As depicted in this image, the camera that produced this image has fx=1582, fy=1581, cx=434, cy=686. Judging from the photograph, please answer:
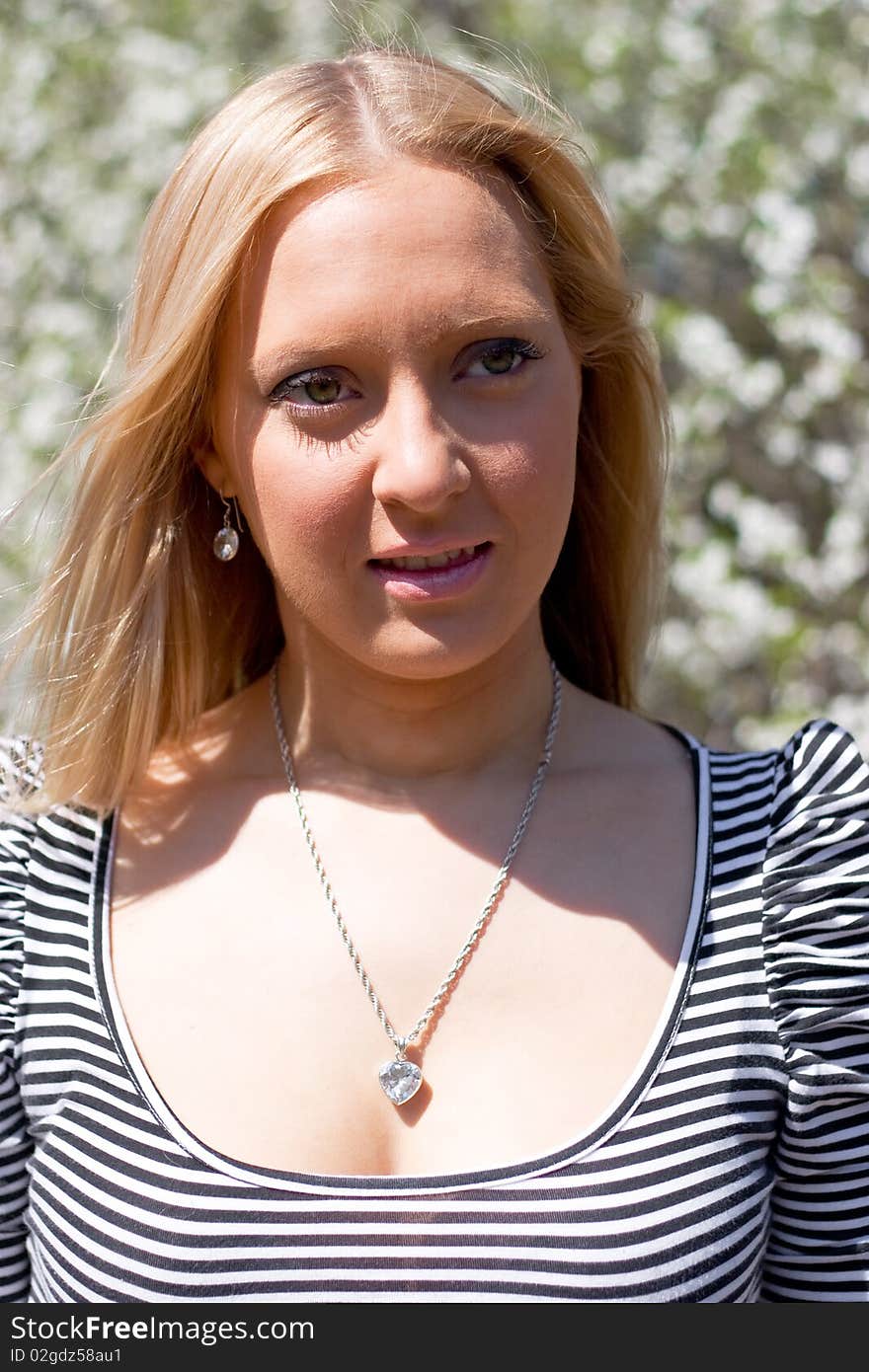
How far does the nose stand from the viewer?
5.02 feet

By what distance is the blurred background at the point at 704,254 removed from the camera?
157 inches

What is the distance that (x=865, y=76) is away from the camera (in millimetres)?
4156

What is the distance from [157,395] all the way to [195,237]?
174 millimetres

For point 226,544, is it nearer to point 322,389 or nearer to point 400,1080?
point 322,389

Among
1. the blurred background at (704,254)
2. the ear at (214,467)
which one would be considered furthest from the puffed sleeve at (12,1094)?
the blurred background at (704,254)

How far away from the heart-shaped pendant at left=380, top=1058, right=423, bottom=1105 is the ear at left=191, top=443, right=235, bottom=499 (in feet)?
2.18

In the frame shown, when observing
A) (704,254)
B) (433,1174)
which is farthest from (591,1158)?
(704,254)

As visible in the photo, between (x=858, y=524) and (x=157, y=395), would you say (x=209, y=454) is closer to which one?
(x=157, y=395)

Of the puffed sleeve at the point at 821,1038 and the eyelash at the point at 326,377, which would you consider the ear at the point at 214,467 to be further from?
the puffed sleeve at the point at 821,1038

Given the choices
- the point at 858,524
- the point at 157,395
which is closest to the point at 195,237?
the point at 157,395

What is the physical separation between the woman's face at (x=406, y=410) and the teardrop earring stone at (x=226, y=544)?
0.63ft

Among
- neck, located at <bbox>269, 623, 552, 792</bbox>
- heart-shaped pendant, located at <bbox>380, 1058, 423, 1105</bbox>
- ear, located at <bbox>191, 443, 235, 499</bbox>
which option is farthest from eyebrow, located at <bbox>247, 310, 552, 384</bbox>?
heart-shaped pendant, located at <bbox>380, 1058, 423, 1105</bbox>

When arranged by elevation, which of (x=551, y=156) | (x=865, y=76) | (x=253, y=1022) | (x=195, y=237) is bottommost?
(x=253, y=1022)

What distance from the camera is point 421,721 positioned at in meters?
1.82
